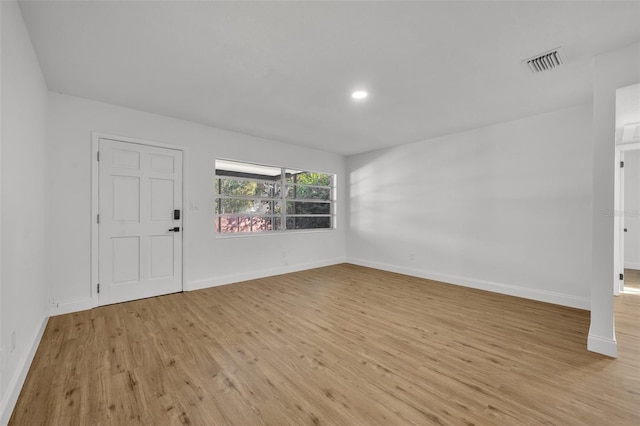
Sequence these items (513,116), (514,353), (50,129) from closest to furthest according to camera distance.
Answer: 1. (514,353)
2. (50,129)
3. (513,116)

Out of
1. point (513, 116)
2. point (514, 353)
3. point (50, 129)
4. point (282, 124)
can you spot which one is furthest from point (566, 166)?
point (50, 129)

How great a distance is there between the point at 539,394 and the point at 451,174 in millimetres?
3646

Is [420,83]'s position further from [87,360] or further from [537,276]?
[87,360]

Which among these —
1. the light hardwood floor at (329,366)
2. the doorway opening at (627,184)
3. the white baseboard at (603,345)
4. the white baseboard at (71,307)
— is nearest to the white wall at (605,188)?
the white baseboard at (603,345)

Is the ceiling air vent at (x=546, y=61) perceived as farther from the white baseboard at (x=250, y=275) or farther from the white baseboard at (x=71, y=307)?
the white baseboard at (x=71, y=307)

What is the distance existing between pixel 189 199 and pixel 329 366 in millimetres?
3320

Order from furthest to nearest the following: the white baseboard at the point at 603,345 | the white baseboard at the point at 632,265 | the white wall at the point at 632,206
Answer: the white baseboard at the point at 632,265
the white wall at the point at 632,206
the white baseboard at the point at 603,345

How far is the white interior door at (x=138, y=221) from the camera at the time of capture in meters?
3.47

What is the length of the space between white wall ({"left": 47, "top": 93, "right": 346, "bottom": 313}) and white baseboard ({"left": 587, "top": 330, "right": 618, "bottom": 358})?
4337 mm

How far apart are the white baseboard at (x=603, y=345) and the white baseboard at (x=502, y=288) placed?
4.61 ft

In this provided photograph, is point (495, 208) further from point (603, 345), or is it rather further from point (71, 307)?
point (71, 307)

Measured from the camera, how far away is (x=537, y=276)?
3.80 metres

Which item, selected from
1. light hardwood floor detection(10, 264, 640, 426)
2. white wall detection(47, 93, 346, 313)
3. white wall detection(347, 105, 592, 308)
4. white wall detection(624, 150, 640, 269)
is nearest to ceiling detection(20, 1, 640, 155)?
white wall detection(47, 93, 346, 313)

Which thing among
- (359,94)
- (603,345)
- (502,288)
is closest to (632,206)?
(502,288)
